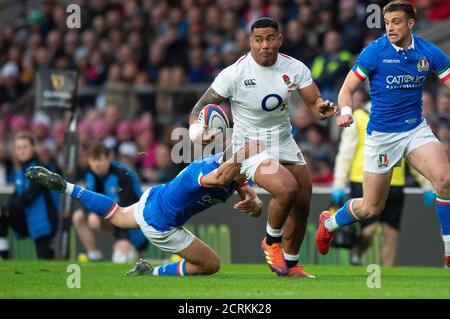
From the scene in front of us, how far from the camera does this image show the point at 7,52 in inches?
928

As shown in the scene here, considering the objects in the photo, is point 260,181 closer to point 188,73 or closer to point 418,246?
point 418,246

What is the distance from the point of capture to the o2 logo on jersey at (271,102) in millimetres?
10250

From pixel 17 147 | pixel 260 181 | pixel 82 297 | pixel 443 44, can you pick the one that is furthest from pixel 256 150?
pixel 443 44

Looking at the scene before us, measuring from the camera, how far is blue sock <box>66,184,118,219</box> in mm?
10961

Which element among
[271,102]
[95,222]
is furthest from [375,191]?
[95,222]

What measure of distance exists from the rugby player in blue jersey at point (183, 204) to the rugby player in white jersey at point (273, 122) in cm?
20

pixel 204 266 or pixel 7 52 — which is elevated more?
pixel 7 52

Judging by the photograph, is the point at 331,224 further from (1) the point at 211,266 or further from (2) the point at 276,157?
(1) the point at 211,266

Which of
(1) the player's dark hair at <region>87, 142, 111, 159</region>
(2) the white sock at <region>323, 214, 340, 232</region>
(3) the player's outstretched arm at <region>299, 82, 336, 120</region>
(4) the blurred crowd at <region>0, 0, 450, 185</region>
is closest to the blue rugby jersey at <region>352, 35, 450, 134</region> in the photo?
(3) the player's outstretched arm at <region>299, 82, 336, 120</region>

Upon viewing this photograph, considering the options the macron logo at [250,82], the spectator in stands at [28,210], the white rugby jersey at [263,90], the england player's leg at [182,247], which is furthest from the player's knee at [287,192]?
the spectator in stands at [28,210]

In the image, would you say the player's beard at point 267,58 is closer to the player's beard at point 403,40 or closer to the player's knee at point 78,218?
the player's beard at point 403,40

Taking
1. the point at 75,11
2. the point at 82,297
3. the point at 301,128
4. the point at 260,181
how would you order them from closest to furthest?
the point at 82,297 → the point at 260,181 → the point at 75,11 → the point at 301,128

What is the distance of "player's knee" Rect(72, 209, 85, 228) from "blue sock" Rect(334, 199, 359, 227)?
5.63 m

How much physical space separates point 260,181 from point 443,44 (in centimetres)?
781
